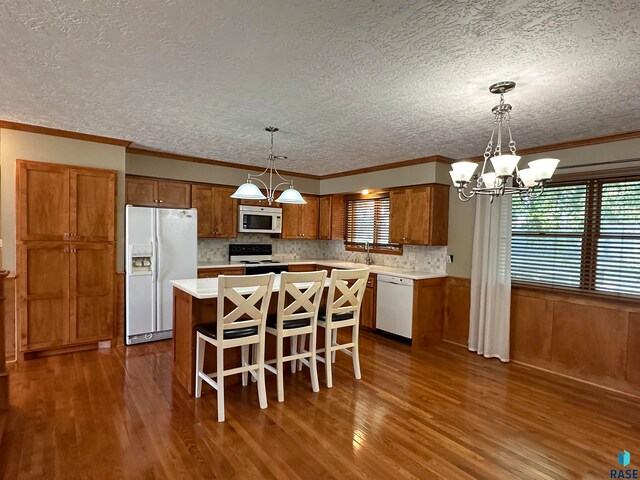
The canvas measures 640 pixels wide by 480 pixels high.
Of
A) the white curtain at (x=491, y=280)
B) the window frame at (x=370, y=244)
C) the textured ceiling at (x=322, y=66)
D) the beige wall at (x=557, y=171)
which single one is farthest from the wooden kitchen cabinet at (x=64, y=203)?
the white curtain at (x=491, y=280)

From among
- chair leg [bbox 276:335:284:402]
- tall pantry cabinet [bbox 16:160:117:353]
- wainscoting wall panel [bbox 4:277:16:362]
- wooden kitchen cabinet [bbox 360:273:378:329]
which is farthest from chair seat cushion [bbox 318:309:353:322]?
wainscoting wall panel [bbox 4:277:16:362]

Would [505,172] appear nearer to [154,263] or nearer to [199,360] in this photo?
[199,360]

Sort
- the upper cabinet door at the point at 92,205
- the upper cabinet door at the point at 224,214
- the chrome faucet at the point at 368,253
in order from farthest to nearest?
the chrome faucet at the point at 368,253, the upper cabinet door at the point at 224,214, the upper cabinet door at the point at 92,205

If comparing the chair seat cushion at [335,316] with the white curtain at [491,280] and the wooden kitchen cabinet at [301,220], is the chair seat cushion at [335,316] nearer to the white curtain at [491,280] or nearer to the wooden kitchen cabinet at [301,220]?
the white curtain at [491,280]

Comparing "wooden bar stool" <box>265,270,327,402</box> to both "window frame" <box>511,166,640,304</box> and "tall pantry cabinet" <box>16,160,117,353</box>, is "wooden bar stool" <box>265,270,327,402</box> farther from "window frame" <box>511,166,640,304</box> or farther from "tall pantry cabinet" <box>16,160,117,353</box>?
"window frame" <box>511,166,640,304</box>

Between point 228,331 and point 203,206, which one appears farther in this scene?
point 203,206

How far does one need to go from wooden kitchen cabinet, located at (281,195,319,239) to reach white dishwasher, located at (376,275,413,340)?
75.4 inches

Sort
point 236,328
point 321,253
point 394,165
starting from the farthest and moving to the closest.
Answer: point 321,253
point 394,165
point 236,328

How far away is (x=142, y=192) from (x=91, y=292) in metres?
1.43

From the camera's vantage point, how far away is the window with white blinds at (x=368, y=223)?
18.7 feet

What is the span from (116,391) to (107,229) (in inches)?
73.4

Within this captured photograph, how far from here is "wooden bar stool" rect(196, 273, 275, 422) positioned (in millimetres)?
2730

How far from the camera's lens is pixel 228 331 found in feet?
9.59

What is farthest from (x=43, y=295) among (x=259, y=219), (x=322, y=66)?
(x=322, y=66)
